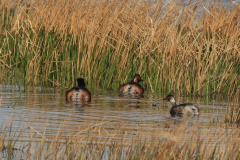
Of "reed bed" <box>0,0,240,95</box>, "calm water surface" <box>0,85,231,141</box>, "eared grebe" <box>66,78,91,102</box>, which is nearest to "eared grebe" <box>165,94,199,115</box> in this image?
"calm water surface" <box>0,85,231,141</box>

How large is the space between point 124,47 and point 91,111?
442 cm

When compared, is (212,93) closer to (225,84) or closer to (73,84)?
(225,84)

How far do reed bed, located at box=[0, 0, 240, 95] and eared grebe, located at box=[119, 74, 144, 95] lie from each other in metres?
0.45

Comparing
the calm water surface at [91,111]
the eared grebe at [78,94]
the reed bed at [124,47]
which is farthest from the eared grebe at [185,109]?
the reed bed at [124,47]

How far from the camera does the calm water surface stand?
10180 millimetres

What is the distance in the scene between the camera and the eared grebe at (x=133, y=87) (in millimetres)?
15349

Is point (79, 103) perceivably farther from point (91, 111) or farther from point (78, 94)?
point (91, 111)

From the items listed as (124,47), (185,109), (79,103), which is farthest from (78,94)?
(185,109)

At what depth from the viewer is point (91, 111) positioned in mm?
12133

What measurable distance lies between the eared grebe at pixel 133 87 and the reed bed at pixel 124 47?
451 millimetres

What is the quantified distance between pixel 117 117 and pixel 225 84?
497 centimetres

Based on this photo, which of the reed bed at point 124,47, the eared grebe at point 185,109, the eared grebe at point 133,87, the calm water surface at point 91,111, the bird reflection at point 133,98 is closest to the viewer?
the calm water surface at point 91,111

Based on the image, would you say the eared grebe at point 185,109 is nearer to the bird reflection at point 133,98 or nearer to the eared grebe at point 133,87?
the bird reflection at point 133,98

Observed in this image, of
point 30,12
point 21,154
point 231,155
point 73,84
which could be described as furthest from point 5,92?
point 231,155
